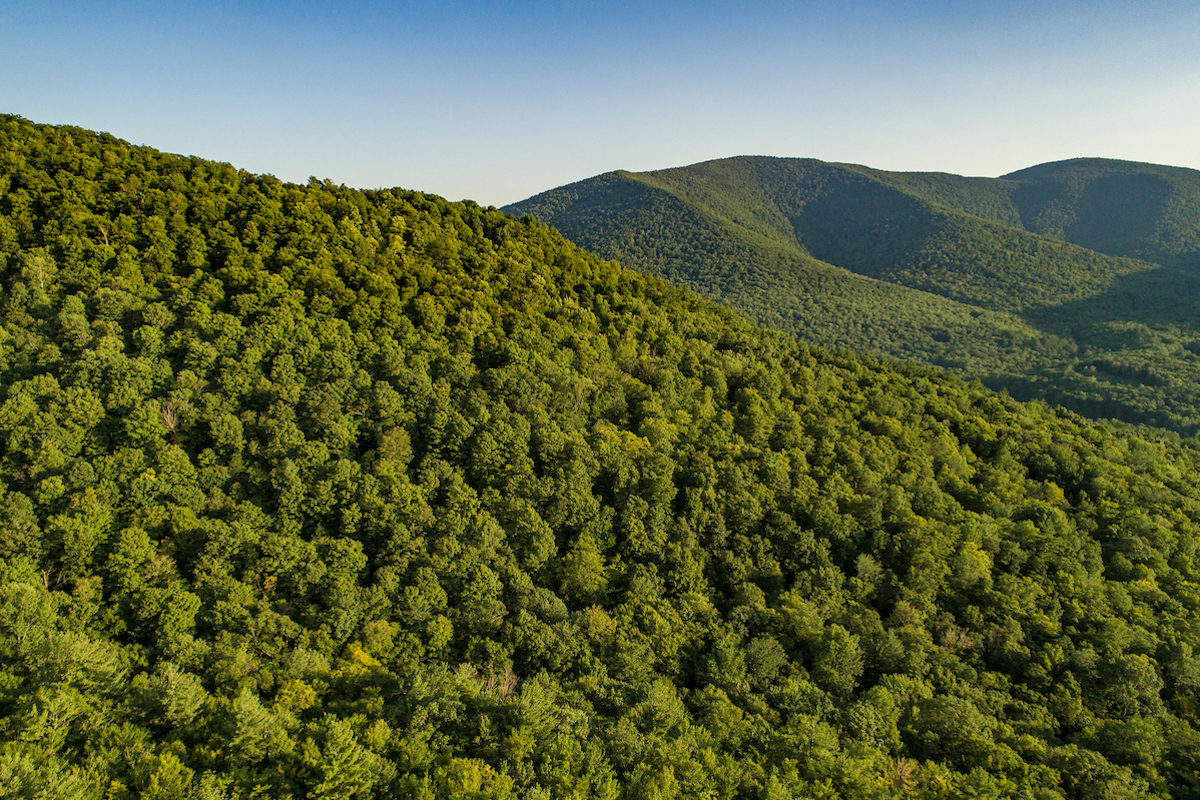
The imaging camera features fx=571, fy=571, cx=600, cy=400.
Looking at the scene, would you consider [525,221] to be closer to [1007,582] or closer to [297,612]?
[297,612]

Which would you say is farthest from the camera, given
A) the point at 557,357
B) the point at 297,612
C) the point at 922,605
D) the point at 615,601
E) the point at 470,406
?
the point at 557,357

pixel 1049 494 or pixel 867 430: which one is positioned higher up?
pixel 867 430

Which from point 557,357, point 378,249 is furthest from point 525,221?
point 557,357

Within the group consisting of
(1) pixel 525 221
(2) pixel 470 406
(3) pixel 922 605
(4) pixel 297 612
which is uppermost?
(1) pixel 525 221

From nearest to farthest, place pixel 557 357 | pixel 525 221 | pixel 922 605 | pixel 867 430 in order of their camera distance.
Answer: pixel 922 605 < pixel 557 357 < pixel 867 430 < pixel 525 221

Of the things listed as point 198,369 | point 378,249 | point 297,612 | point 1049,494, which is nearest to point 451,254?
point 378,249

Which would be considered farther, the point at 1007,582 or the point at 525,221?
the point at 525,221

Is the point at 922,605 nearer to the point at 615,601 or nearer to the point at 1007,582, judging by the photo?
the point at 1007,582
